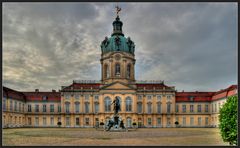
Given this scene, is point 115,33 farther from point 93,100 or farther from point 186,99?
point 186,99

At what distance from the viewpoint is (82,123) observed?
5978 cm

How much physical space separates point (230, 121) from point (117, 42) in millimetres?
47658

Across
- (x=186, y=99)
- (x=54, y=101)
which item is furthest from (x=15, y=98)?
(x=186, y=99)

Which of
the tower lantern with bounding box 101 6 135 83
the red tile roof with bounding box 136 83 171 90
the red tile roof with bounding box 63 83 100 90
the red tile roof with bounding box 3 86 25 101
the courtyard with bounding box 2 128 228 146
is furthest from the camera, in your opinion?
the red tile roof with bounding box 136 83 171 90

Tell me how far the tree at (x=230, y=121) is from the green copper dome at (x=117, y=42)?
46.7 metres

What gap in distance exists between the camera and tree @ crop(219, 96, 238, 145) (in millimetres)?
15266

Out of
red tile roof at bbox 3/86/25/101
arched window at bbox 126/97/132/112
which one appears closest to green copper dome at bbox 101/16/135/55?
arched window at bbox 126/97/132/112

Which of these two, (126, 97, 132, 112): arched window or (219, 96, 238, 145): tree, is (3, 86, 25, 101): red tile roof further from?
(219, 96, 238, 145): tree

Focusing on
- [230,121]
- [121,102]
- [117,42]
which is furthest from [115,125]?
[117,42]

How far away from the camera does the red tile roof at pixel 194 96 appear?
63.8 meters

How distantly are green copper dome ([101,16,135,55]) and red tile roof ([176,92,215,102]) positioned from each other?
13730 millimetres

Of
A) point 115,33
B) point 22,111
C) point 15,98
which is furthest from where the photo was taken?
point 115,33

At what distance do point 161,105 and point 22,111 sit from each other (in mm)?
27730

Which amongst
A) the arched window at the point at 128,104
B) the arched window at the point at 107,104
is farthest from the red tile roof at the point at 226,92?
the arched window at the point at 107,104
